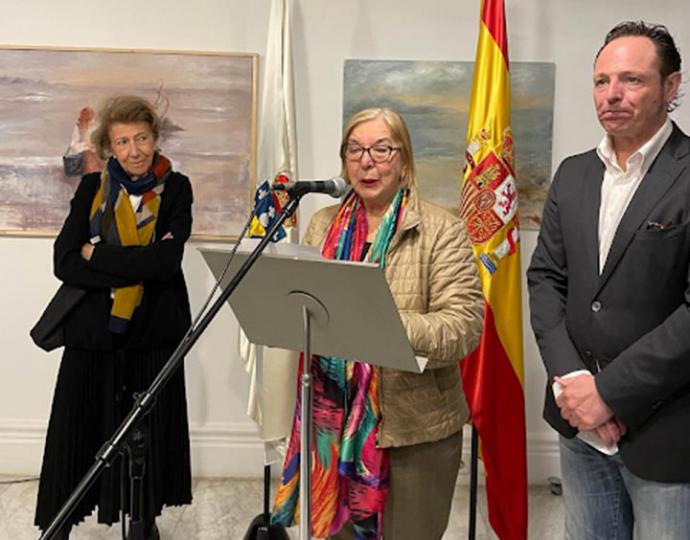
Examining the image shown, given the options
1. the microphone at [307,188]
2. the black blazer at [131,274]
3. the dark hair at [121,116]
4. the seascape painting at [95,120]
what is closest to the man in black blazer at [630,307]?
the microphone at [307,188]

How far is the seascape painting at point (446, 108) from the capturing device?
3.12m

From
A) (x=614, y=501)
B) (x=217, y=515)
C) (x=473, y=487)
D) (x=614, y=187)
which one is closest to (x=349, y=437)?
(x=614, y=501)

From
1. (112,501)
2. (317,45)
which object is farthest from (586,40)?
(112,501)

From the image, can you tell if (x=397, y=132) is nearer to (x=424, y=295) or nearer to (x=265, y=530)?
(x=424, y=295)

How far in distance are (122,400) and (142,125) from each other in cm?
95

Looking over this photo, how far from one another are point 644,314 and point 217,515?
7.15 feet

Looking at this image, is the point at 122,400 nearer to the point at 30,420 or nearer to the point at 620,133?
the point at 30,420

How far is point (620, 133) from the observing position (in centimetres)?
142

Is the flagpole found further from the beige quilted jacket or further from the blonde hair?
the blonde hair

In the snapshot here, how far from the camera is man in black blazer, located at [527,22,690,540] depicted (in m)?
1.33

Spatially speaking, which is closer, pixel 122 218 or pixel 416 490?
pixel 416 490

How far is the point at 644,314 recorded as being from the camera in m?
1.37

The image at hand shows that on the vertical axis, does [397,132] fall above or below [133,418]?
above

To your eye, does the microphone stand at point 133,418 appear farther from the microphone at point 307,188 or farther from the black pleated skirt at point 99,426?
the black pleated skirt at point 99,426
